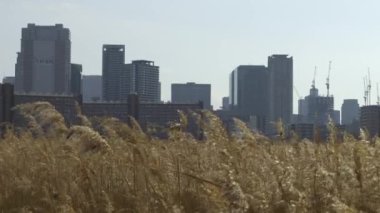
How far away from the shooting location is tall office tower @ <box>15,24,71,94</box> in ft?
541

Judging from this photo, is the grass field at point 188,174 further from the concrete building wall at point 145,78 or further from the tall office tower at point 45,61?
the tall office tower at point 45,61

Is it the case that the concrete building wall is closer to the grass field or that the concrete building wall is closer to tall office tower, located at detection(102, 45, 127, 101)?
tall office tower, located at detection(102, 45, 127, 101)

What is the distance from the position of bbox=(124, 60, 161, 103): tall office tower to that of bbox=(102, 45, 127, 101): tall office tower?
2698 mm

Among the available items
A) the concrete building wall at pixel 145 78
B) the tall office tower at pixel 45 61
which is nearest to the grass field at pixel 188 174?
the concrete building wall at pixel 145 78

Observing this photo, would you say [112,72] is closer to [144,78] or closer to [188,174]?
[144,78]

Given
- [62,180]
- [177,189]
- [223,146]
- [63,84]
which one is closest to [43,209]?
[62,180]

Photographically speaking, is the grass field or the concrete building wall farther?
the concrete building wall

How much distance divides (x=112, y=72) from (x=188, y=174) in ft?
515

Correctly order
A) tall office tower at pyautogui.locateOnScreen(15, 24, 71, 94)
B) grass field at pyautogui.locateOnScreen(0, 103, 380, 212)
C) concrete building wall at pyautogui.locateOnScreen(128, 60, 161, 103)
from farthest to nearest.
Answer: tall office tower at pyautogui.locateOnScreen(15, 24, 71, 94) < concrete building wall at pyautogui.locateOnScreen(128, 60, 161, 103) < grass field at pyautogui.locateOnScreen(0, 103, 380, 212)

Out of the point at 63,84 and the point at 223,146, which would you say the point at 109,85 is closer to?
the point at 63,84

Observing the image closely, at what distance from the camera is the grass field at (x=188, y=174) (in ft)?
11.8

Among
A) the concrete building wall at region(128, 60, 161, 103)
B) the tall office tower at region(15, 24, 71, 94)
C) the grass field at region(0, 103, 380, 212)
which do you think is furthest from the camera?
the tall office tower at region(15, 24, 71, 94)

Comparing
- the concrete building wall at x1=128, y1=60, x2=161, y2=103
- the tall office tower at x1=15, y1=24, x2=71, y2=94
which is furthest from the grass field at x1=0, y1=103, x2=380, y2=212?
the tall office tower at x1=15, y1=24, x2=71, y2=94

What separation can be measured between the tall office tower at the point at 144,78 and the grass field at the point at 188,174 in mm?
121309
